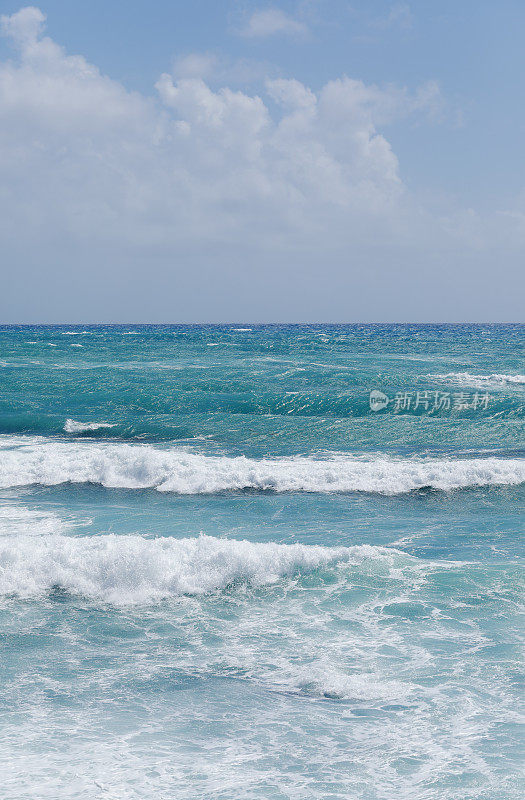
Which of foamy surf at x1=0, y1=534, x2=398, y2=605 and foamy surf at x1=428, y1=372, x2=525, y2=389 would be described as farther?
foamy surf at x1=428, y1=372, x2=525, y2=389

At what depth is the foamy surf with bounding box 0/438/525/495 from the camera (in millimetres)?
16938

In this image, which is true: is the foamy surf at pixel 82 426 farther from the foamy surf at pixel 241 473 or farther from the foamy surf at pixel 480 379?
the foamy surf at pixel 480 379

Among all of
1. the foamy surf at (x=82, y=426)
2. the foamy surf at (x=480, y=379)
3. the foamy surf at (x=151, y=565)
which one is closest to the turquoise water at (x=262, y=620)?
the foamy surf at (x=151, y=565)

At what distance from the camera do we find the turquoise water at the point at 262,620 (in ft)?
20.3

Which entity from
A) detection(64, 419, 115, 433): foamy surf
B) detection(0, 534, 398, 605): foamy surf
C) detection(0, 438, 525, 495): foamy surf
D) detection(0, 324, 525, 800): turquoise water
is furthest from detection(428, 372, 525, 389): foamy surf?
detection(0, 534, 398, 605): foamy surf

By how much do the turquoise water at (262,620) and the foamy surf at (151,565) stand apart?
0.03 metres

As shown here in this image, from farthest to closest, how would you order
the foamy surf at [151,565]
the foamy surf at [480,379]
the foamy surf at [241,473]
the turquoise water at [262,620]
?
Result: the foamy surf at [480,379]
the foamy surf at [241,473]
the foamy surf at [151,565]
the turquoise water at [262,620]

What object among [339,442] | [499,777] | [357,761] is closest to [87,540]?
[357,761]

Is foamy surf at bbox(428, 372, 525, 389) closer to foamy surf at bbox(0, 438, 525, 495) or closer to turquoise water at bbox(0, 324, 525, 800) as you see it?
turquoise water at bbox(0, 324, 525, 800)

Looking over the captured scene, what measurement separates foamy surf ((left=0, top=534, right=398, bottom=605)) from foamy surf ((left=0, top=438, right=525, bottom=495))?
5.40 meters

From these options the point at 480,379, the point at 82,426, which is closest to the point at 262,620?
the point at 82,426

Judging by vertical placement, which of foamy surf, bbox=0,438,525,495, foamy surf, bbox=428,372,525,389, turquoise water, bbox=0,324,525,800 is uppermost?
foamy surf, bbox=428,372,525,389

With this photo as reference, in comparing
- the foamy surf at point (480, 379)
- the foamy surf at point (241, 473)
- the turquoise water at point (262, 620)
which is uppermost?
the foamy surf at point (480, 379)

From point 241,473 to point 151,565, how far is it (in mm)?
6992
